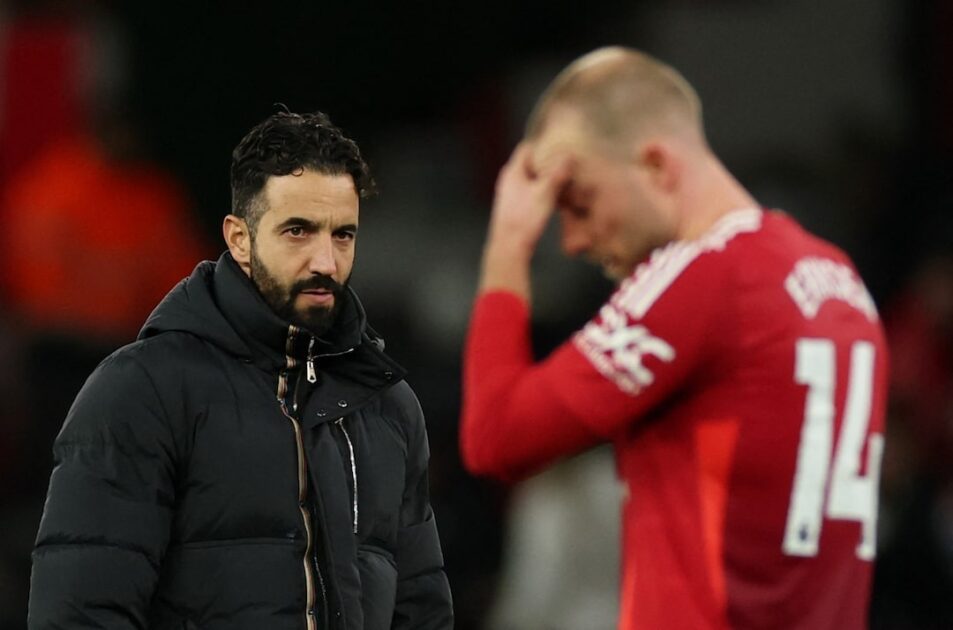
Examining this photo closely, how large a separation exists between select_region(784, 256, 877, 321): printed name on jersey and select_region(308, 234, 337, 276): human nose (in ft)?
3.24

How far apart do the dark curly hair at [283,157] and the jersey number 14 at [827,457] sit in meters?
1.00

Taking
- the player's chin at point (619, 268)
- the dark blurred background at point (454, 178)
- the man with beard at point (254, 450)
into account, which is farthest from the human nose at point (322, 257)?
the dark blurred background at point (454, 178)

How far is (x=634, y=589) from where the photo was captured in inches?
137

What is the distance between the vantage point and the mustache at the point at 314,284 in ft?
9.59

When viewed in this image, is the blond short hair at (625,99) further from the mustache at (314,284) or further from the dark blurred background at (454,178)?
the dark blurred background at (454,178)

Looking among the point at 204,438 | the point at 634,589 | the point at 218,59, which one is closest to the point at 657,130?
the point at 634,589

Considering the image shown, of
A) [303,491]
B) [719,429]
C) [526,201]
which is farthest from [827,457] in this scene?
[303,491]

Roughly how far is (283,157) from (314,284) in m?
0.20

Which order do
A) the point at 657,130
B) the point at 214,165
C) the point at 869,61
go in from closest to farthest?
the point at 657,130 → the point at 214,165 → the point at 869,61

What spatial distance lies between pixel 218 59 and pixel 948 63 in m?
3.77

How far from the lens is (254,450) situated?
2.86 meters

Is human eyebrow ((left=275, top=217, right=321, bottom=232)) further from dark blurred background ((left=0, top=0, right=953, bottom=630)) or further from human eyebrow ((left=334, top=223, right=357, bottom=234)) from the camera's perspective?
dark blurred background ((left=0, top=0, right=953, bottom=630))

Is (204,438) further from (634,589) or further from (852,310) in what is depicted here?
(852,310)

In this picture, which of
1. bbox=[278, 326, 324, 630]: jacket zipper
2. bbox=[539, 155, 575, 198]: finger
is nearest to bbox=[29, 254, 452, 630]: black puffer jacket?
bbox=[278, 326, 324, 630]: jacket zipper
